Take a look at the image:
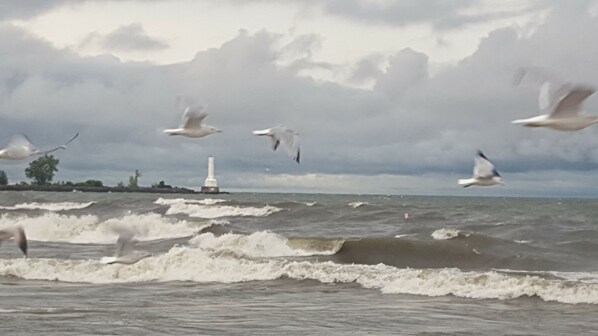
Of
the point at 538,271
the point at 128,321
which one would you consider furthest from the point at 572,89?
the point at 538,271

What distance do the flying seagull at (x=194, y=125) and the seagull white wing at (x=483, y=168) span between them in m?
3.56

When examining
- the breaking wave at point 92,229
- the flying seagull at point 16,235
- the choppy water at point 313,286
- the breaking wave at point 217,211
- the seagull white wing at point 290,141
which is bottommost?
the choppy water at point 313,286

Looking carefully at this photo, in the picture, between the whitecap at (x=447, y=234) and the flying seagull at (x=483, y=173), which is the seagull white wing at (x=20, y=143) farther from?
the whitecap at (x=447, y=234)

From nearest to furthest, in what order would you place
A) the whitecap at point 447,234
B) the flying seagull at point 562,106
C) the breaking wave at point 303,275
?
the flying seagull at point 562,106 < the breaking wave at point 303,275 < the whitecap at point 447,234

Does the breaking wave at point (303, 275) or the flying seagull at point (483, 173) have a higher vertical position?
the flying seagull at point (483, 173)

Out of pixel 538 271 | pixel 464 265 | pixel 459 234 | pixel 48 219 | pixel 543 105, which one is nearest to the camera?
pixel 543 105

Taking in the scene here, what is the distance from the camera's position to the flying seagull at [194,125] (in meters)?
11.8

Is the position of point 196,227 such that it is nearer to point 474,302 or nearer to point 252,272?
point 252,272

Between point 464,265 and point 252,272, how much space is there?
283 inches

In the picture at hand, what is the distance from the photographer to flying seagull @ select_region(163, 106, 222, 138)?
11.8 metres

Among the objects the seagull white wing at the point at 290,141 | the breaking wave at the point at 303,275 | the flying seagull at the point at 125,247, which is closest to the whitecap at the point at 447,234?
the breaking wave at the point at 303,275

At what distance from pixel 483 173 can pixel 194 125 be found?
3.91 meters

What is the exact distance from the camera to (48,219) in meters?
41.2

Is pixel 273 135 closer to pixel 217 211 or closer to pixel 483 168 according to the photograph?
pixel 483 168
